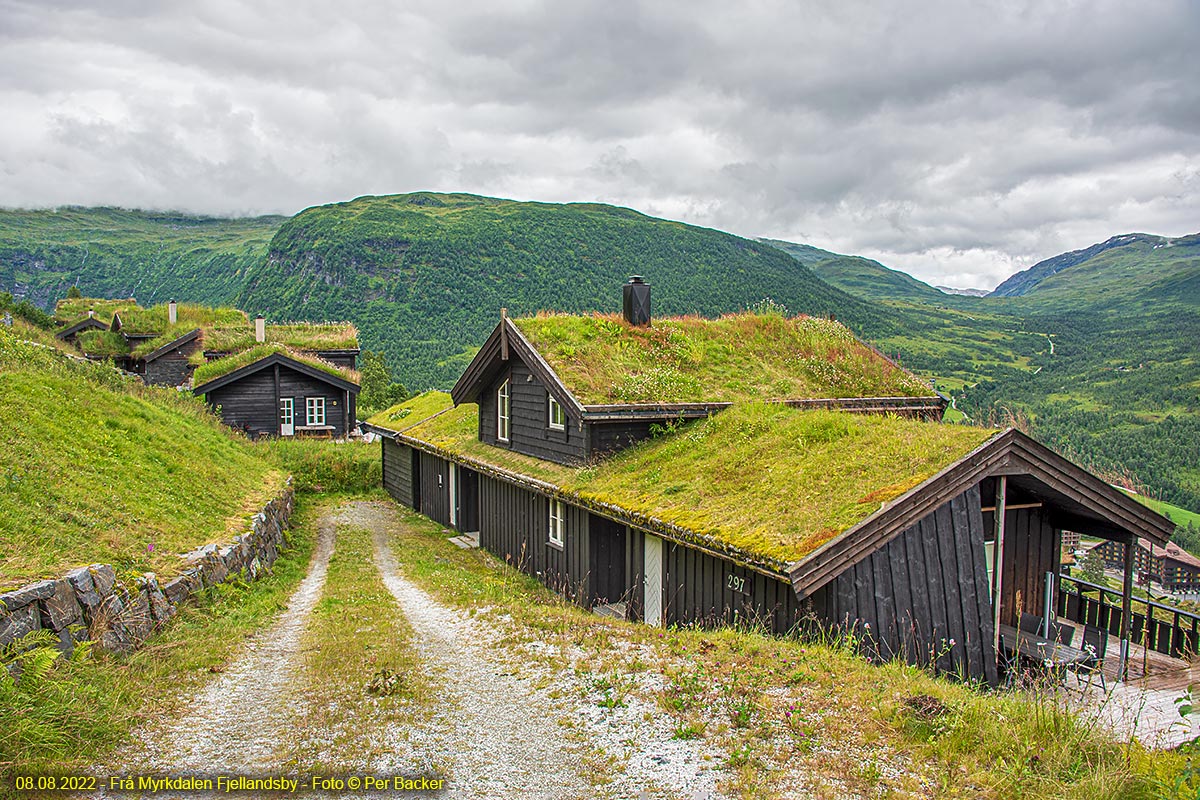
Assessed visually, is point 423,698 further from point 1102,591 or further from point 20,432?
point 1102,591

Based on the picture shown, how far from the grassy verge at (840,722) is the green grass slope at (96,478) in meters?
5.14

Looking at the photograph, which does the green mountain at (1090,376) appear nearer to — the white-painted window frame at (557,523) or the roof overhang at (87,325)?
the white-painted window frame at (557,523)

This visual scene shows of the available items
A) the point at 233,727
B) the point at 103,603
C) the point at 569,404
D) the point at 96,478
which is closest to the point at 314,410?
the point at 569,404

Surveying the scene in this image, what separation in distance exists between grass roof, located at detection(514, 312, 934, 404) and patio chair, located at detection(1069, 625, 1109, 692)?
6953 mm

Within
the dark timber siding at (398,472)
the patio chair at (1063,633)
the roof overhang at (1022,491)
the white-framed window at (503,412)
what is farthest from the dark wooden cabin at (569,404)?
the dark timber siding at (398,472)

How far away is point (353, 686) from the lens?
7.68 metres

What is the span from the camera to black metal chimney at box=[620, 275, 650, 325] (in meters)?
17.8

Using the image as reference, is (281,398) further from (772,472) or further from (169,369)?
(772,472)

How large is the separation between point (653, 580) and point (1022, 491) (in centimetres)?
572

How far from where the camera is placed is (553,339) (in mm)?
16578

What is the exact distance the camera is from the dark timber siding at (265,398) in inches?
1302

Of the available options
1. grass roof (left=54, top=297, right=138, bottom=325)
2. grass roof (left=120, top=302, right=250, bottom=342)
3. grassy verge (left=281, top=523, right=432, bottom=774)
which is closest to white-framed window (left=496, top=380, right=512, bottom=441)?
grassy verge (left=281, top=523, right=432, bottom=774)

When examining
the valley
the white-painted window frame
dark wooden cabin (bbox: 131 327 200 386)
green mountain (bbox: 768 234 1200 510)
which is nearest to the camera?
the white-painted window frame

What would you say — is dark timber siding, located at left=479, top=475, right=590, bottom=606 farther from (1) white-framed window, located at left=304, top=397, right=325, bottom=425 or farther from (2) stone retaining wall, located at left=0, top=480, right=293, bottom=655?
(1) white-framed window, located at left=304, top=397, right=325, bottom=425
